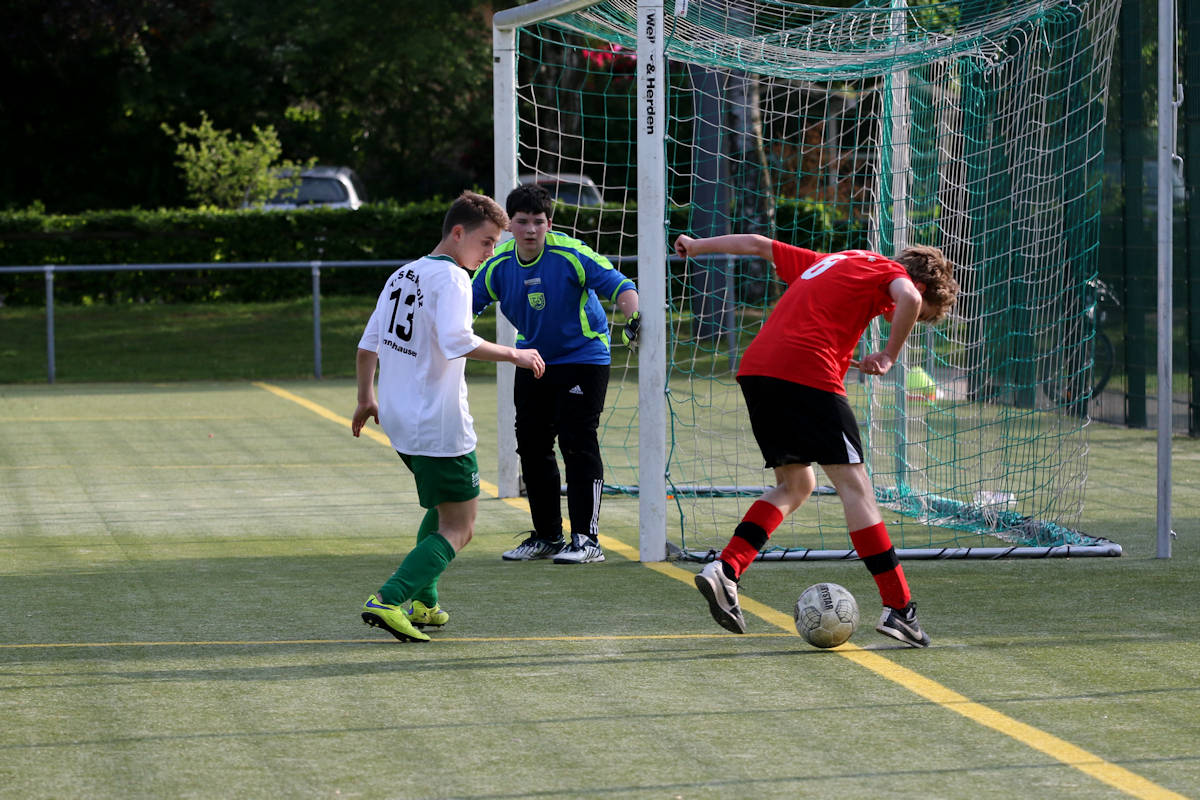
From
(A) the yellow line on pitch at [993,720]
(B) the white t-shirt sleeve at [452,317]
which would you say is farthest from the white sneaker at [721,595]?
(B) the white t-shirt sleeve at [452,317]

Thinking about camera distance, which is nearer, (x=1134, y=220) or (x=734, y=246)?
(x=734, y=246)

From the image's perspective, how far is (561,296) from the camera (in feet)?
26.3

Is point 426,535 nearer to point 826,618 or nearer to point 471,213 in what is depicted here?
point 471,213

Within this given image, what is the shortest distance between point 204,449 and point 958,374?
591 cm

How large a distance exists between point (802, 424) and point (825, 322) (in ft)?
1.32

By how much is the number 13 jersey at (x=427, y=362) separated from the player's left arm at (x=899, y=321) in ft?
4.81

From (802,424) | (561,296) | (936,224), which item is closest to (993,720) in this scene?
(802,424)

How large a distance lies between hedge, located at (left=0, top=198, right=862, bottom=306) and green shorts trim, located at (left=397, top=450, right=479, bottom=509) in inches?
690

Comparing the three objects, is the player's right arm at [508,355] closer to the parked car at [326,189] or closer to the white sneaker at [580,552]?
the white sneaker at [580,552]

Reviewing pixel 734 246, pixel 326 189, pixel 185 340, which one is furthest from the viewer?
pixel 326 189

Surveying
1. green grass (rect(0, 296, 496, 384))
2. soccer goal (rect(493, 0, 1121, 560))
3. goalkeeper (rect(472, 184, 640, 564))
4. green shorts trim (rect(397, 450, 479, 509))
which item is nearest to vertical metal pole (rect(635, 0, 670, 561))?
soccer goal (rect(493, 0, 1121, 560))

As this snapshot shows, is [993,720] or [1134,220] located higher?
[1134,220]

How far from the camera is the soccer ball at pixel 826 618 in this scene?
5.86m

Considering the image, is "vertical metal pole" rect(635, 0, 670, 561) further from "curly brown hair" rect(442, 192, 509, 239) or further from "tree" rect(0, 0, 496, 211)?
"tree" rect(0, 0, 496, 211)
